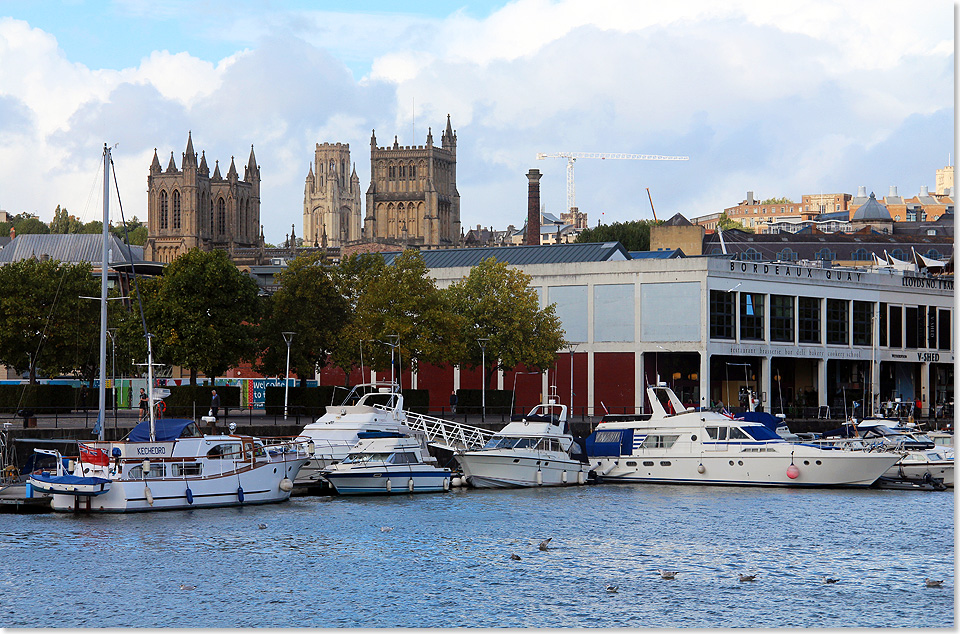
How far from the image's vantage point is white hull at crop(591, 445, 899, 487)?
191ft

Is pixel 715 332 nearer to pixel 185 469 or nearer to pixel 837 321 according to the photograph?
pixel 837 321

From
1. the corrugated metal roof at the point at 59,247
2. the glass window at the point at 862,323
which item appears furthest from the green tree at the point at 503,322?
the corrugated metal roof at the point at 59,247

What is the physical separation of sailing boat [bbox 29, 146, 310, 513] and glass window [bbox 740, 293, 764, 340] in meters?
50.6

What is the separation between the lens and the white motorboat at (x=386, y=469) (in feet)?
182

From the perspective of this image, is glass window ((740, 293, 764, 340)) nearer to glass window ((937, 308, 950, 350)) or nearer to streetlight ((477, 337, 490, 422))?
streetlight ((477, 337, 490, 422))

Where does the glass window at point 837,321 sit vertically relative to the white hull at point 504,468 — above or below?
above

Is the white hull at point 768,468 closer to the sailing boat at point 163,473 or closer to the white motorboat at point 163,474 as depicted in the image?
the sailing boat at point 163,473

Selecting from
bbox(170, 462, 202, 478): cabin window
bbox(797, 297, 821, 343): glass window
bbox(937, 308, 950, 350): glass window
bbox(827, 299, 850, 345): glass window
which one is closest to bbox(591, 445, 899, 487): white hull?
bbox(170, 462, 202, 478): cabin window

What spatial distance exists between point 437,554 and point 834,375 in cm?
6952

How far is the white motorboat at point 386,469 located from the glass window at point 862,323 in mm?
55027

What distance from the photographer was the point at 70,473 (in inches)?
1917

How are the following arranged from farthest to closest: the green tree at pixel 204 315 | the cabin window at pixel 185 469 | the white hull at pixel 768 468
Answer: the green tree at pixel 204 315 → the white hull at pixel 768 468 → the cabin window at pixel 185 469

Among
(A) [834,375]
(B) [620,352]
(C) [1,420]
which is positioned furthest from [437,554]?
(A) [834,375]

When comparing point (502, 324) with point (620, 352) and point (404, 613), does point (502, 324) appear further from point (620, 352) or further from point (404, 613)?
point (404, 613)
